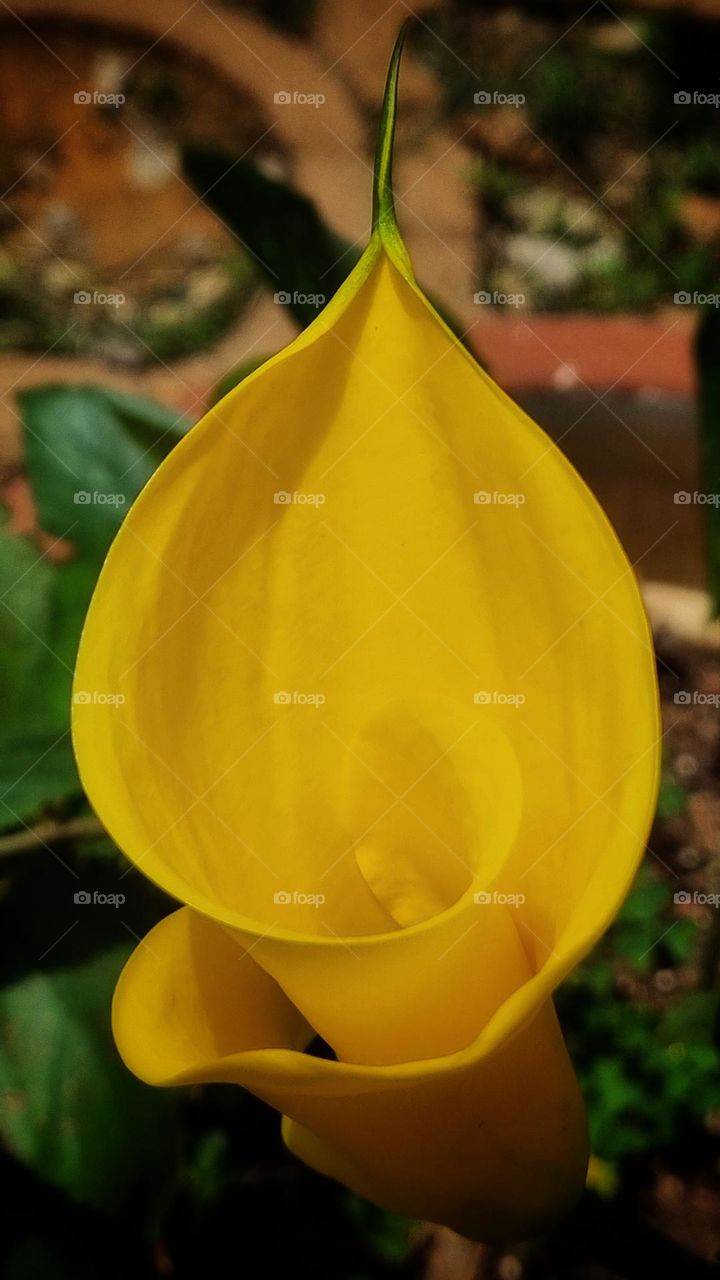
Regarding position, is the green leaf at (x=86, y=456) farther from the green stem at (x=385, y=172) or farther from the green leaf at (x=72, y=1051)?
the green stem at (x=385, y=172)

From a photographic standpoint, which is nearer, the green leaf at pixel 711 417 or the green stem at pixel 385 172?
the green stem at pixel 385 172

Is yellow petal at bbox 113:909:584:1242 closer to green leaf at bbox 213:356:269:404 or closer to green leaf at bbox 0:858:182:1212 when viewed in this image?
green leaf at bbox 0:858:182:1212

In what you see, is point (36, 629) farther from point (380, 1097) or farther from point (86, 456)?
point (380, 1097)

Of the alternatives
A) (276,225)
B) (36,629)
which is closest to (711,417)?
(276,225)

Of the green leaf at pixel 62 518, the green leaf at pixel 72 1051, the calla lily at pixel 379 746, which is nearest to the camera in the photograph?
the calla lily at pixel 379 746

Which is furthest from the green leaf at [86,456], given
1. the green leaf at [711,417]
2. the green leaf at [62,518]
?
the green leaf at [711,417]

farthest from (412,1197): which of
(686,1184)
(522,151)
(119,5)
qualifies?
(119,5)

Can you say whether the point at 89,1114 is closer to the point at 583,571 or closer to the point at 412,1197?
the point at 412,1197

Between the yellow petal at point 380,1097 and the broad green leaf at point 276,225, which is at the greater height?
the broad green leaf at point 276,225
